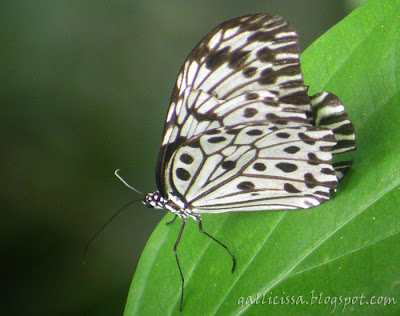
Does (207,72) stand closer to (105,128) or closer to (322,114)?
(322,114)

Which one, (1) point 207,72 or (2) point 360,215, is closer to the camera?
(2) point 360,215

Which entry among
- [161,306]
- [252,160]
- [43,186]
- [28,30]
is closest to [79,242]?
[43,186]

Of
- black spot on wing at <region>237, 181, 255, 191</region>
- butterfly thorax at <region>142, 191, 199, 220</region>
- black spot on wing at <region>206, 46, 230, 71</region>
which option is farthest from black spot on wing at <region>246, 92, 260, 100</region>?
butterfly thorax at <region>142, 191, 199, 220</region>

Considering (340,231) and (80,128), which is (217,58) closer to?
(340,231)

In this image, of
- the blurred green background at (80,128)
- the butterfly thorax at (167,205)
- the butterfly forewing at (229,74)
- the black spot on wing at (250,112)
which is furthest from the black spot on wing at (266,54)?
the blurred green background at (80,128)

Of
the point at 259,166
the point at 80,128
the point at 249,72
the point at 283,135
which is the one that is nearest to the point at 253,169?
the point at 259,166
